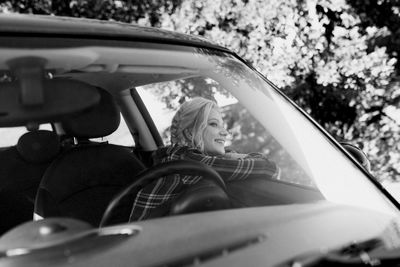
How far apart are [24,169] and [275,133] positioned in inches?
65.4

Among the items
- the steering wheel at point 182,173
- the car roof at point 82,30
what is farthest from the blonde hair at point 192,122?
the steering wheel at point 182,173

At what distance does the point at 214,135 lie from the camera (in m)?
2.53

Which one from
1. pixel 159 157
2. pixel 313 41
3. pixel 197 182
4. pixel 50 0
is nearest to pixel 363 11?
pixel 313 41

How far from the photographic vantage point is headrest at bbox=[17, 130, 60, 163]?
3053 mm

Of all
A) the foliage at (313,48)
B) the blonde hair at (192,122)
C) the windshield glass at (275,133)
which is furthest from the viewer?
the foliage at (313,48)

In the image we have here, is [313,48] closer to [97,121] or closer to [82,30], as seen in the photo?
[97,121]

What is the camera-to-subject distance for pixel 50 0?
711 centimetres

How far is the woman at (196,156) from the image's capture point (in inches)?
78.0

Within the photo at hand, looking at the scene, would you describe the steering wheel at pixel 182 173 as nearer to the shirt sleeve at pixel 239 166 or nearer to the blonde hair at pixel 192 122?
the shirt sleeve at pixel 239 166

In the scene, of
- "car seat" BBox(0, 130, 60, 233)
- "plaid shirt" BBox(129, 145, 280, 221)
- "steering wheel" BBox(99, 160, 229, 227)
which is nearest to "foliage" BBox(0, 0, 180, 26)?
"car seat" BBox(0, 130, 60, 233)

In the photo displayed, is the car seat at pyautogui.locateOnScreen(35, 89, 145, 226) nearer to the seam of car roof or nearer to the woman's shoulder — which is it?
the woman's shoulder

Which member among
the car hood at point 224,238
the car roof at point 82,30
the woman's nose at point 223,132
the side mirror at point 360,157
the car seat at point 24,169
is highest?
the car roof at point 82,30

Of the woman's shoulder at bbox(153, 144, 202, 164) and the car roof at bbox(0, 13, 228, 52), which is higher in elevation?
the car roof at bbox(0, 13, 228, 52)

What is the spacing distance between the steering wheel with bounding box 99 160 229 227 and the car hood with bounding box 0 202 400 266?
0.18 ft
